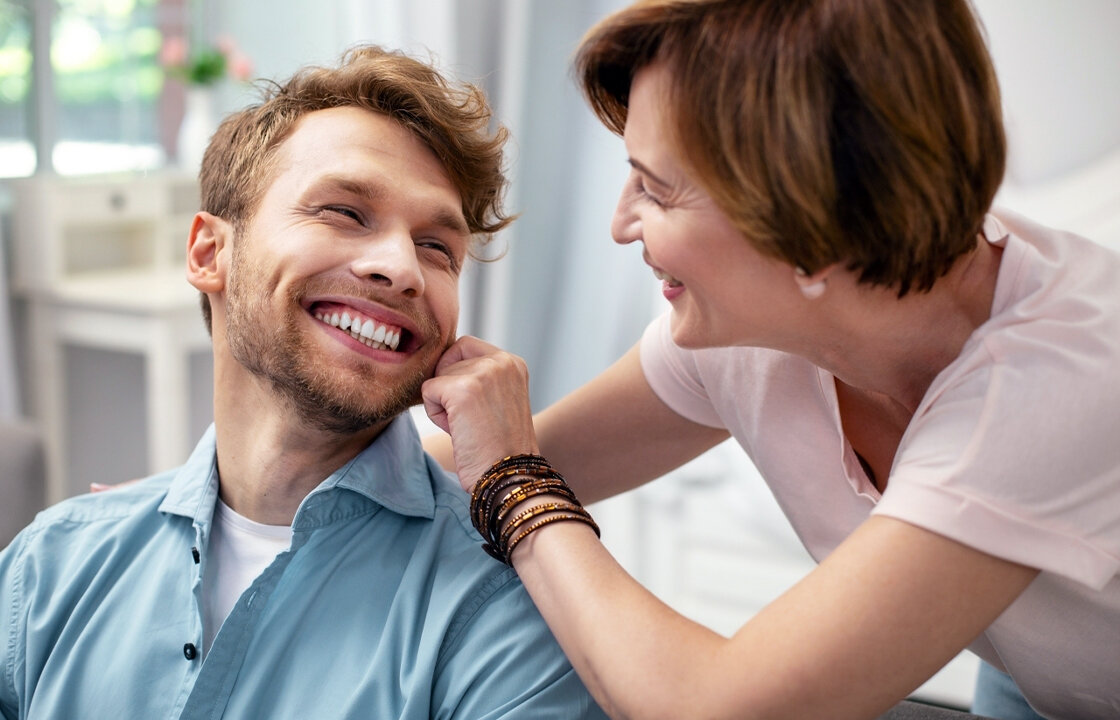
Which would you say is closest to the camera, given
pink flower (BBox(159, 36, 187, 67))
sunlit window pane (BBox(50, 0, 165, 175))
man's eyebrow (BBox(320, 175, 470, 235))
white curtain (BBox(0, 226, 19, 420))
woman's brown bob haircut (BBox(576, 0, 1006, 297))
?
woman's brown bob haircut (BBox(576, 0, 1006, 297))

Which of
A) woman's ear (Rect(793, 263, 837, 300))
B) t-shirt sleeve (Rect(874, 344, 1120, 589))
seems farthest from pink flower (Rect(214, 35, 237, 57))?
t-shirt sleeve (Rect(874, 344, 1120, 589))

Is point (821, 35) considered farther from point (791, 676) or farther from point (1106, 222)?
point (1106, 222)

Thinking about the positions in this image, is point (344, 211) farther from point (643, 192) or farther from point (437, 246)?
point (643, 192)

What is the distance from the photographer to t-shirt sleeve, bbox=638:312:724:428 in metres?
1.46

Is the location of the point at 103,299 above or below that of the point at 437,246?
below

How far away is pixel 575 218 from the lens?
3.09 meters

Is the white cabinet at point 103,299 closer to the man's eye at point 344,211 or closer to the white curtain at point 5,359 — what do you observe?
the white curtain at point 5,359

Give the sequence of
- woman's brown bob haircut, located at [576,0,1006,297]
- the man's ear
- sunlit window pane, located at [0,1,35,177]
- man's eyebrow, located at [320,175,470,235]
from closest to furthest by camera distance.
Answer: woman's brown bob haircut, located at [576,0,1006,297] < man's eyebrow, located at [320,175,470,235] < the man's ear < sunlit window pane, located at [0,1,35,177]

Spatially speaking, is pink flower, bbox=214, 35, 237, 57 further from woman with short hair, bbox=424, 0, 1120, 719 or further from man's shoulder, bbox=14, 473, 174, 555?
woman with short hair, bbox=424, 0, 1120, 719

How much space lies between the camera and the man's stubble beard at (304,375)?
1.28 metres

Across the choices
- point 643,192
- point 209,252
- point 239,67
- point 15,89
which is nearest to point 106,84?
point 15,89

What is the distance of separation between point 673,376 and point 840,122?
1.79ft

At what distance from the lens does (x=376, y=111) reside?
4.61ft

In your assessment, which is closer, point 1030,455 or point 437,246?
point 1030,455
